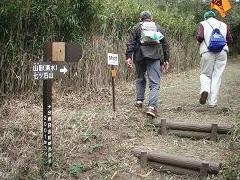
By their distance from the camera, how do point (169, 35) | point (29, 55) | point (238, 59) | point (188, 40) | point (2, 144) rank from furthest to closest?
point (238, 59) < point (188, 40) < point (169, 35) < point (29, 55) < point (2, 144)

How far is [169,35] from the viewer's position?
551 inches

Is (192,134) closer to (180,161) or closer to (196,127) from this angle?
(196,127)

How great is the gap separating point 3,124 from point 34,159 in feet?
3.59

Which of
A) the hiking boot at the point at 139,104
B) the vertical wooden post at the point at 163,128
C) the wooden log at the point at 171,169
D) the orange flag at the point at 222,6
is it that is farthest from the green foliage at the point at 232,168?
the orange flag at the point at 222,6

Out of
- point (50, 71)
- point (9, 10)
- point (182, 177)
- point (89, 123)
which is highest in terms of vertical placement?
point (9, 10)

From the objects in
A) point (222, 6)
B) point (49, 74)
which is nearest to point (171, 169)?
point (49, 74)

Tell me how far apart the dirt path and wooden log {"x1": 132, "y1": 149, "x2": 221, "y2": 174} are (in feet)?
0.46

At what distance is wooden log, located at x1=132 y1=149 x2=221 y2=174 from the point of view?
4895 mm

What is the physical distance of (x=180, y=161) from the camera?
5.12 meters

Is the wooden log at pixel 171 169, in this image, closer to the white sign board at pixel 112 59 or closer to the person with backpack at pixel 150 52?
the person with backpack at pixel 150 52

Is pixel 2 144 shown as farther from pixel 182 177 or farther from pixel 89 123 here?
pixel 182 177

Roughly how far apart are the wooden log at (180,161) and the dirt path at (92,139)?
0.46 feet

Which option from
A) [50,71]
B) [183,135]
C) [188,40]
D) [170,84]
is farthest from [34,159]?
[188,40]

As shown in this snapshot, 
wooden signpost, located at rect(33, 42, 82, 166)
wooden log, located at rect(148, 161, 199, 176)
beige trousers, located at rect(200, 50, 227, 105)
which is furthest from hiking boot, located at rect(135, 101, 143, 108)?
wooden signpost, located at rect(33, 42, 82, 166)
